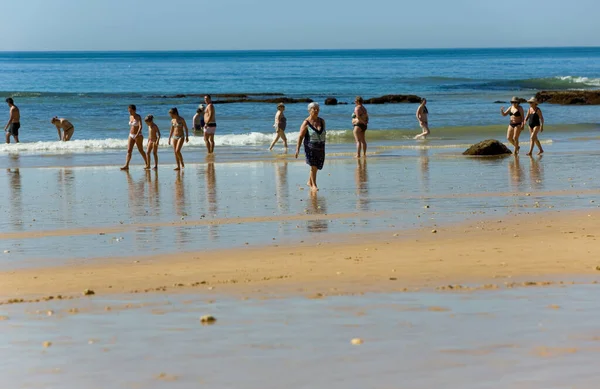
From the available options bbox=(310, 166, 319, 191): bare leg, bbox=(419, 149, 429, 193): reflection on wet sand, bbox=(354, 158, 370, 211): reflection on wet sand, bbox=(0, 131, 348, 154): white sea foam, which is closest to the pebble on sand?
bbox=(354, 158, 370, 211): reflection on wet sand

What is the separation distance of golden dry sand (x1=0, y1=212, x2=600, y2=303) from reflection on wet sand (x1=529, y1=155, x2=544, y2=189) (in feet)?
16.9

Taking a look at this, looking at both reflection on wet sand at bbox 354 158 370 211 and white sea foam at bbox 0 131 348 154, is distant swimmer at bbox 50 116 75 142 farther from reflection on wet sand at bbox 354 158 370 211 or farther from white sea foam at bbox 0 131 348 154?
reflection on wet sand at bbox 354 158 370 211

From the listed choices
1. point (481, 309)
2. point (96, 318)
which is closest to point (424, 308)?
point (481, 309)

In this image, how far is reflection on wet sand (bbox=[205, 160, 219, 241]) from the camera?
11.8m

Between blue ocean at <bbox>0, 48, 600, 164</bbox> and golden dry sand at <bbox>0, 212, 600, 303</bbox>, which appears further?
blue ocean at <bbox>0, 48, 600, 164</bbox>

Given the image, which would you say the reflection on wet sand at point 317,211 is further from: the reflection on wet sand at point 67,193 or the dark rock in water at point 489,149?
the dark rock in water at point 489,149

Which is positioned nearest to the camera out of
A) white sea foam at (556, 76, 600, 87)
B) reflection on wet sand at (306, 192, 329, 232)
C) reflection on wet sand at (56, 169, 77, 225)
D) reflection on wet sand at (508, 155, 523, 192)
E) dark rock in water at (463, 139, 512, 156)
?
reflection on wet sand at (306, 192, 329, 232)

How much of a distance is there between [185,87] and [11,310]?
7045cm

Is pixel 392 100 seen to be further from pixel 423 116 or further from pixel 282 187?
pixel 282 187

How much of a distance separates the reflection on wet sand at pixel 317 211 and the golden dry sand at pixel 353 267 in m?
0.87

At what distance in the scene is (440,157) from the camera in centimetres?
2267

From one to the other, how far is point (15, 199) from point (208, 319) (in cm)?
985

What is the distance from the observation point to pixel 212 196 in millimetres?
15656

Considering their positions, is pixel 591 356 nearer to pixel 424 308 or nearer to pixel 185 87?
pixel 424 308
